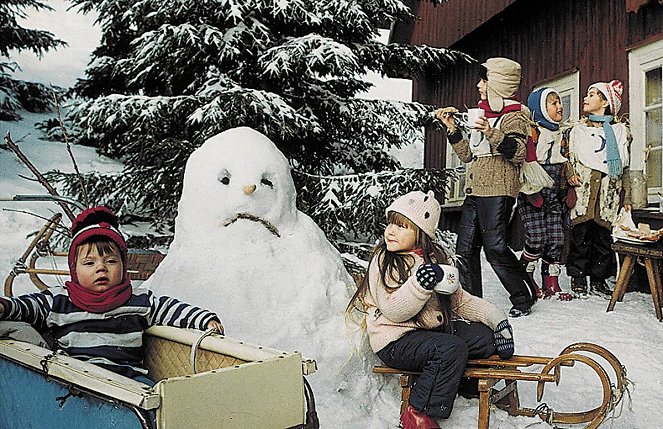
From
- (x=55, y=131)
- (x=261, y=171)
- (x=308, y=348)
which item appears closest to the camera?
(x=308, y=348)

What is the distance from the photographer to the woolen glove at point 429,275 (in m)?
2.85

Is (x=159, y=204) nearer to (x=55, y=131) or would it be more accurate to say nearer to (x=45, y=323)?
(x=45, y=323)

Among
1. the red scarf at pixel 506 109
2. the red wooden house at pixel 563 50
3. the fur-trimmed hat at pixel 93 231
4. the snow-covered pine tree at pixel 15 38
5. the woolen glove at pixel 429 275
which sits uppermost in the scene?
the snow-covered pine tree at pixel 15 38

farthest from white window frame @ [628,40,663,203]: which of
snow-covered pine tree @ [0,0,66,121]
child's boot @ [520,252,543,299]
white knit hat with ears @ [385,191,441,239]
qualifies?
snow-covered pine tree @ [0,0,66,121]

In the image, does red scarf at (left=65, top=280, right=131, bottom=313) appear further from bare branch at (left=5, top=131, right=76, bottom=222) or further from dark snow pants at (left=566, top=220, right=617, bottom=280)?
dark snow pants at (left=566, top=220, right=617, bottom=280)

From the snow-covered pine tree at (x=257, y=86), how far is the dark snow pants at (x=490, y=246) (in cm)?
197

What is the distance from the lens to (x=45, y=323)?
260cm

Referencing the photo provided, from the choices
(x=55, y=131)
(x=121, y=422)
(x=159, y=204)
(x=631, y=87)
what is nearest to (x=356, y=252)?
(x=159, y=204)

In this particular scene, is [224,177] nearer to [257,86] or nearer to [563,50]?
[257,86]

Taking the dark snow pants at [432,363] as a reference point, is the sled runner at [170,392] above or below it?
above

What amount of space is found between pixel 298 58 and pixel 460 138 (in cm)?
210

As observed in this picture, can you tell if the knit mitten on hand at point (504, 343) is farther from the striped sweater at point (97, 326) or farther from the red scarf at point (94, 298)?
the red scarf at point (94, 298)

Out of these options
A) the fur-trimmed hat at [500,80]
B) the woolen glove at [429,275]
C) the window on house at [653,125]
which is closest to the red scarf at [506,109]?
the fur-trimmed hat at [500,80]

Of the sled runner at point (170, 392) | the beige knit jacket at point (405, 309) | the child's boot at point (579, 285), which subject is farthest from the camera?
the child's boot at point (579, 285)
